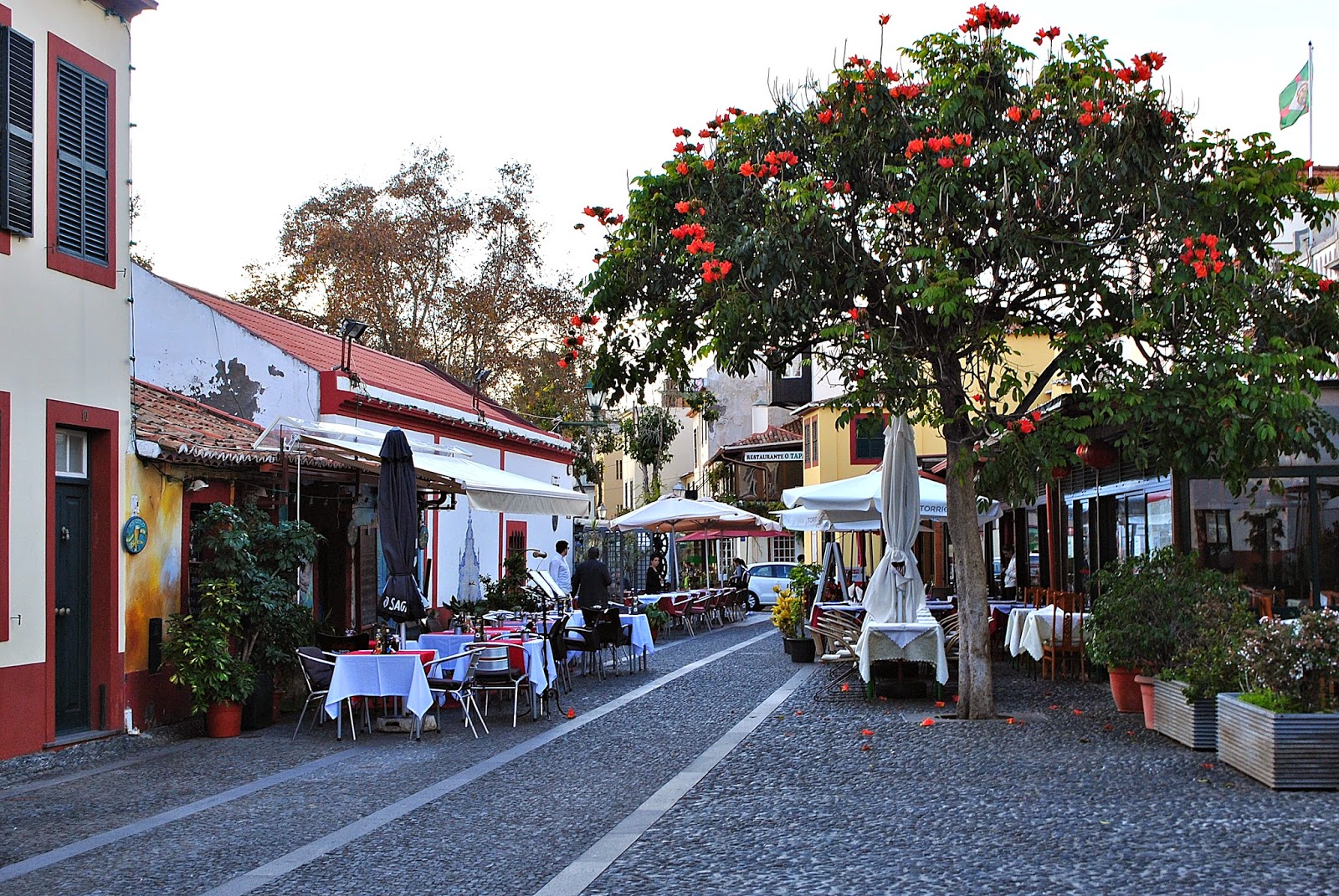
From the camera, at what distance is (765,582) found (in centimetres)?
4016

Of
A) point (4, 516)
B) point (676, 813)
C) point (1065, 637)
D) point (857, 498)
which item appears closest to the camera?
point (676, 813)

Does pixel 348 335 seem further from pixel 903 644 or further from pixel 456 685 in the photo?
pixel 903 644

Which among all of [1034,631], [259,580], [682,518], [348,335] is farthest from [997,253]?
[682,518]

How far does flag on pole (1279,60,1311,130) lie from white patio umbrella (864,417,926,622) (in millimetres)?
7224

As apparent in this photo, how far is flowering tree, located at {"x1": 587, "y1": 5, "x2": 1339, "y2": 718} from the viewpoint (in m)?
10.7

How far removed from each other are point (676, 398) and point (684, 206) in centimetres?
5699

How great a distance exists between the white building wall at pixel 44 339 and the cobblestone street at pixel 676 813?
154 cm

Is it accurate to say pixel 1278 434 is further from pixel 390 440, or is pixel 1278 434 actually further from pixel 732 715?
pixel 390 440

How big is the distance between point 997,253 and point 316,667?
6.95 meters

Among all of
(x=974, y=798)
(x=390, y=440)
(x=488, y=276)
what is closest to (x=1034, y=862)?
(x=974, y=798)

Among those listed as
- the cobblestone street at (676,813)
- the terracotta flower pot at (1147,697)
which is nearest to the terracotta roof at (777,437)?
the cobblestone street at (676,813)

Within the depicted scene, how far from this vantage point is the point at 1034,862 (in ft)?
21.9

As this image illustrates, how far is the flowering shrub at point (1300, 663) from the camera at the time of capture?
8.33 meters

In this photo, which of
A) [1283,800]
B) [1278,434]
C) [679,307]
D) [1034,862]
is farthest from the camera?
[679,307]
